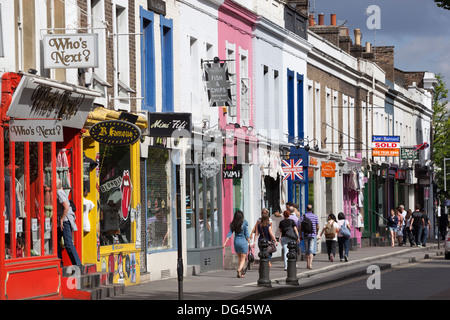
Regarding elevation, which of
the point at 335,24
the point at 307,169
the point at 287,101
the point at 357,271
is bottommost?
the point at 357,271

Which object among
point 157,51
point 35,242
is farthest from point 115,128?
point 157,51

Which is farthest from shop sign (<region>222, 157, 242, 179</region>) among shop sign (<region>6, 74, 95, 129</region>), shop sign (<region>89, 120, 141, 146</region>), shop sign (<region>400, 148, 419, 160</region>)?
shop sign (<region>400, 148, 419, 160</region>)

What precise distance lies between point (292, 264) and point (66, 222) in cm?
593

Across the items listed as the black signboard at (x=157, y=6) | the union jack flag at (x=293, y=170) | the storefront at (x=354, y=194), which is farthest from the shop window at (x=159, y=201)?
the storefront at (x=354, y=194)

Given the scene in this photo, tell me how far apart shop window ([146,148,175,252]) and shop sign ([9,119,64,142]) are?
25.3ft

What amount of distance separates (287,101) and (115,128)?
19.1 metres

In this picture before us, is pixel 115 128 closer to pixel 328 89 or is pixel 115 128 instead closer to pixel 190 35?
pixel 190 35

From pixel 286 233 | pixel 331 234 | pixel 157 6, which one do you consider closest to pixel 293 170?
pixel 331 234

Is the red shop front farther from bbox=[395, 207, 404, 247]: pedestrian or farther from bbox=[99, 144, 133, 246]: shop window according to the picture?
bbox=[395, 207, 404, 247]: pedestrian

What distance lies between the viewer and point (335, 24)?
171ft

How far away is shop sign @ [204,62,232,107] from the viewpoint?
2938 centimetres

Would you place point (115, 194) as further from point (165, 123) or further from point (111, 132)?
point (111, 132)

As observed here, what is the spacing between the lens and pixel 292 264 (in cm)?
2408

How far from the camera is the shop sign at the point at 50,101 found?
18219 mm
